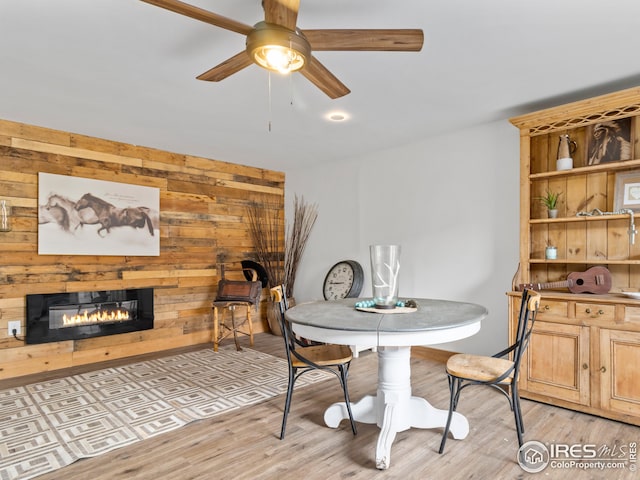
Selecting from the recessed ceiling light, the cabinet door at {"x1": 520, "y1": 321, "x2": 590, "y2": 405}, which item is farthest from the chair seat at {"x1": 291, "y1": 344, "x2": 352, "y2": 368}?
the recessed ceiling light

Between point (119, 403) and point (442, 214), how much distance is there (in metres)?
3.34

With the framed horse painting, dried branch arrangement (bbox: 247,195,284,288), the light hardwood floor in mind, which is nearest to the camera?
the light hardwood floor

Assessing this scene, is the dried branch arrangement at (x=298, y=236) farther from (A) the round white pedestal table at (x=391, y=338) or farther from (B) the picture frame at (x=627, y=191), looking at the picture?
Answer: (B) the picture frame at (x=627, y=191)

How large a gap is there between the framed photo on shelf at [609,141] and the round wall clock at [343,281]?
2581 millimetres

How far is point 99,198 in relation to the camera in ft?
13.4

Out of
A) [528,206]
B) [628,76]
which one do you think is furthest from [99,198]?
[628,76]

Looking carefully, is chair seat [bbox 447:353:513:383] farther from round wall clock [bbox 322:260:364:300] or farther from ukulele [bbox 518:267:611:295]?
round wall clock [bbox 322:260:364:300]

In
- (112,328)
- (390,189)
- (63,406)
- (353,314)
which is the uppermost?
(390,189)

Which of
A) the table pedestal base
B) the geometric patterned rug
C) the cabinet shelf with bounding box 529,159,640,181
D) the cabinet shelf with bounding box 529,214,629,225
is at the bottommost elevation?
the geometric patterned rug

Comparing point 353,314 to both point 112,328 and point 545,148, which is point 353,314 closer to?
point 545,148

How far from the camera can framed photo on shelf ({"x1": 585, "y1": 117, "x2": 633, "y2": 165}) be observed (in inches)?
114

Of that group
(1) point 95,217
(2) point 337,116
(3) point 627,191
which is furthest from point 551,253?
(1) point 95,217

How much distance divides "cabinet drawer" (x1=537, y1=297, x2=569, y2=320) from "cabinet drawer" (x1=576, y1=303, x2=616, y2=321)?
81 mm

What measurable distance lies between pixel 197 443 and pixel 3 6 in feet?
8.24
